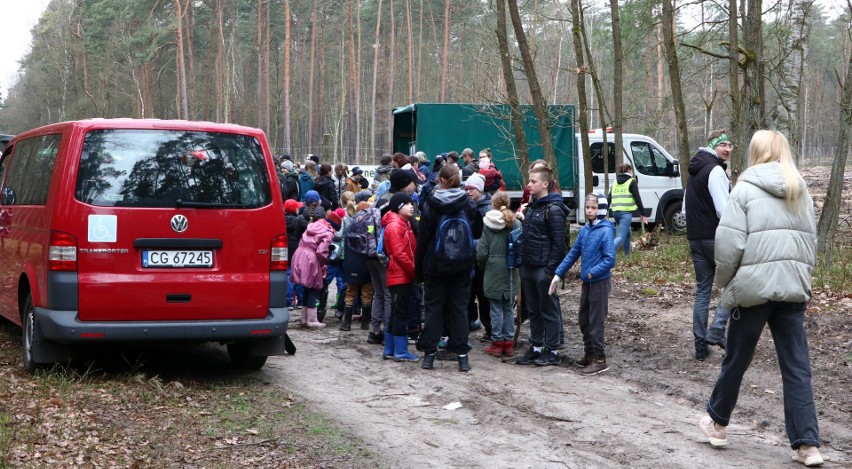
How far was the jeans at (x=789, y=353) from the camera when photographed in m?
5.56

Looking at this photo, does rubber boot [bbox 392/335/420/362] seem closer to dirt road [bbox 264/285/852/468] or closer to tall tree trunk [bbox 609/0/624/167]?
dirt road [bbox 264/285/852/468]

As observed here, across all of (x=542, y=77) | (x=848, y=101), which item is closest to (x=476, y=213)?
(x=848, y=101)

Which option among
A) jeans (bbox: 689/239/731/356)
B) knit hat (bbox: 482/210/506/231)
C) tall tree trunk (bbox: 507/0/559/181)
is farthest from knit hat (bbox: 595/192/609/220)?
tall tree trunk (bbox: 507/0/559/181)

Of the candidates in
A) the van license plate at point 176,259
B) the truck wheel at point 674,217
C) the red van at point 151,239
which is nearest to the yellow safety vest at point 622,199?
the truck wheel at point 674,217

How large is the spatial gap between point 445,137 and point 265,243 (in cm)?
1364

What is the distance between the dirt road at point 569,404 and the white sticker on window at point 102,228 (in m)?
1.99

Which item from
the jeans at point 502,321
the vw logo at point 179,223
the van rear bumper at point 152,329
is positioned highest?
the vw logo at point 179,223

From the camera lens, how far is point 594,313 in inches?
341

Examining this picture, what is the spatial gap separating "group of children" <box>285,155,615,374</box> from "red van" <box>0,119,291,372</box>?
168cm

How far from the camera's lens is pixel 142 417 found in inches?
252

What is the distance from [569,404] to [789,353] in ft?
6.88

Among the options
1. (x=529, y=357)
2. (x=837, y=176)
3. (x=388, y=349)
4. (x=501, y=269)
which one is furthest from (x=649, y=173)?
(x=388, y=349)

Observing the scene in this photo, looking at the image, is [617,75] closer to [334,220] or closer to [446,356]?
[334,220]

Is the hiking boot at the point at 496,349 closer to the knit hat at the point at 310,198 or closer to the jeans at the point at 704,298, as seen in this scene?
the jeans at the point at 704,298
